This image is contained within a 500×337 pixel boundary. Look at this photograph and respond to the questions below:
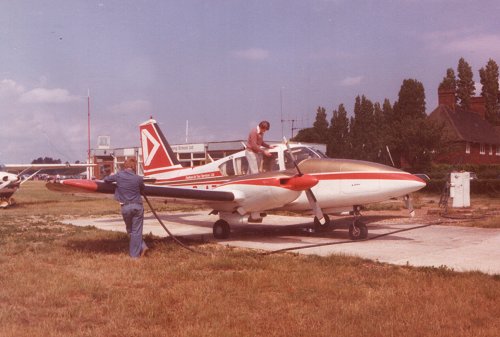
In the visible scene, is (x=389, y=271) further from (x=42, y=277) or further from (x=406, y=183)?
(x=42, y=277)

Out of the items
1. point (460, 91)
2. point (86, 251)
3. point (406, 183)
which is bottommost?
point (86, 251)

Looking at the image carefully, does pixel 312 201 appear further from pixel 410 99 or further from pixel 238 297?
pixel 410 99

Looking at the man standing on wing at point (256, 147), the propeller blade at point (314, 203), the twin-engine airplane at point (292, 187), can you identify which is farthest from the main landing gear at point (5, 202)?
the propeller blade at point (314, 203)

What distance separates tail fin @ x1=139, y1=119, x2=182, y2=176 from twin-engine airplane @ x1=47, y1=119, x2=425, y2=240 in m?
3.26

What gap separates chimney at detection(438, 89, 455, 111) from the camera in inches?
2091

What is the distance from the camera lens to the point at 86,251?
10.2 m

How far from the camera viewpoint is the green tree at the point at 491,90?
65938mm

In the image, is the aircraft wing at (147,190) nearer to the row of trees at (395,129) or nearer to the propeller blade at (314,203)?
the propeller blade at (314,203)

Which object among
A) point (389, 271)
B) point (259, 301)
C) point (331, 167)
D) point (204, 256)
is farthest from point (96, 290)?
point (331, 167)

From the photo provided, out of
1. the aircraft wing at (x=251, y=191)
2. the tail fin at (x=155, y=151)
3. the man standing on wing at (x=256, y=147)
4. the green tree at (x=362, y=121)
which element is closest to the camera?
the aircraft wing at (x=251, y=191)

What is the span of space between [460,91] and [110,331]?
230ft

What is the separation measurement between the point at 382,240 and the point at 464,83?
63.4m

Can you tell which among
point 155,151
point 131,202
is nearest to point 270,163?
point 131,202

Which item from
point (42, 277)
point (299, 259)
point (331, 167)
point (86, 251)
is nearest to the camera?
point (42, 277)
